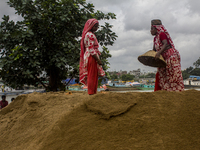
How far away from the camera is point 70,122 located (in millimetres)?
2027

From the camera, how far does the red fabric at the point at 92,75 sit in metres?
3.28

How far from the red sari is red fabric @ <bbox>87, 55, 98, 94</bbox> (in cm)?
135

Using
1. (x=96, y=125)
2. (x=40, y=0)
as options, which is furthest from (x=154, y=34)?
(x=40, y=0)

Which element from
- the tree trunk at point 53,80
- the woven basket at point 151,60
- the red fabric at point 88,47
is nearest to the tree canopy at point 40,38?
the tree trunk at point 53,80

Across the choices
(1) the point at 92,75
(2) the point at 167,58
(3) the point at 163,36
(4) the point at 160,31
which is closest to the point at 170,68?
(2) the point at 167,58

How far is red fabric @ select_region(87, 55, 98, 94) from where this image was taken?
10.7 feet

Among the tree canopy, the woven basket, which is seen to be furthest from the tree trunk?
the woven basket

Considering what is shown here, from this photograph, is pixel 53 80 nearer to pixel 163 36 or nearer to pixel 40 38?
pixel 40 38

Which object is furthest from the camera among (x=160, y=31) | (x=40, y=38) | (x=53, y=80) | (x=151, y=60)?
(x=53, y=80)

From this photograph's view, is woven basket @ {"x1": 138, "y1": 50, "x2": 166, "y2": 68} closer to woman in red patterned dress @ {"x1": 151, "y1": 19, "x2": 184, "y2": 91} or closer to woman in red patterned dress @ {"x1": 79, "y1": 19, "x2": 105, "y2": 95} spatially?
woman in red patterned dress @ {"x1": 151, "y1": 19, "x2": 184, "y2": 91}

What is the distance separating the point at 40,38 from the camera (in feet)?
20.3

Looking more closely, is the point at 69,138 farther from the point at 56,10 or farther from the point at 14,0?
the point at 14,0

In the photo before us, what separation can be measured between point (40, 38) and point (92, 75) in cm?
385

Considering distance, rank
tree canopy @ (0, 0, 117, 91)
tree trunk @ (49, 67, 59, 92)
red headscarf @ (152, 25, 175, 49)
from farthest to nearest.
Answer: tree trunk @ (49, 67, 59, 92), tree canopy @ (0, 0, 117, 91), red headscarf @ (152, 25, 175, 49)
